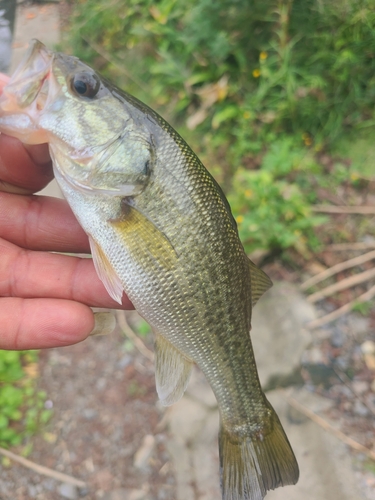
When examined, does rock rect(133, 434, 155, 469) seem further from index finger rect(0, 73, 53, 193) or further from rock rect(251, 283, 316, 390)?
A: index finger rect(0, 73, 53, 193)

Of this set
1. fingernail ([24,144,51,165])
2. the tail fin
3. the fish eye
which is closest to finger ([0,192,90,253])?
fingernail ([24,144,51,165])

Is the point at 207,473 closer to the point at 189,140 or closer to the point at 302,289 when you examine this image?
the point at 302,289

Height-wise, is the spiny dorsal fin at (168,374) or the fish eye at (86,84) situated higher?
the fish eye at (86,84)

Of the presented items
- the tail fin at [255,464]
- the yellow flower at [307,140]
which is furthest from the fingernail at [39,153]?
the yellow flower at [307,140]

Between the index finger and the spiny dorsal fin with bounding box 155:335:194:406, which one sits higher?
the index finger

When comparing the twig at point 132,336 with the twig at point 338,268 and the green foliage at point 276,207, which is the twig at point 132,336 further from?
the twig at point 338,268

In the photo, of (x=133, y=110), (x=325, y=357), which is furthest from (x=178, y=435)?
(x=133, y=110)
